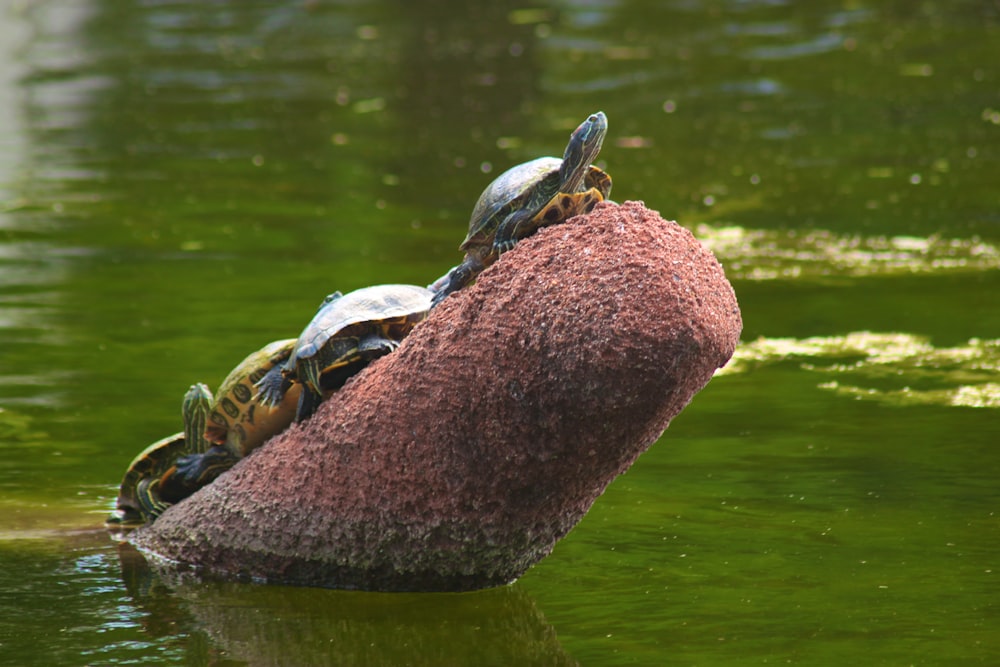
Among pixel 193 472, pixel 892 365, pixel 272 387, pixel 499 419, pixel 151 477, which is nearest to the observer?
pixel 499 419

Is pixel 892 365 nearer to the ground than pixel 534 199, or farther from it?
nearer to the ground

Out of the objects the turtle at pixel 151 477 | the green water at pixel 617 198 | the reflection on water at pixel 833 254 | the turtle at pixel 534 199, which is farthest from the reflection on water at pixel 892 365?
the turtle at pixel 151 477

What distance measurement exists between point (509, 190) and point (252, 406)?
114cm

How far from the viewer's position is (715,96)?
51.0ft

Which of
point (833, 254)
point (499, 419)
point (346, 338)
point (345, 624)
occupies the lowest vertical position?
point (833, 254)

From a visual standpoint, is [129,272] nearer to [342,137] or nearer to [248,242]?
[248,242]

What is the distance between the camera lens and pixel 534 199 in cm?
455

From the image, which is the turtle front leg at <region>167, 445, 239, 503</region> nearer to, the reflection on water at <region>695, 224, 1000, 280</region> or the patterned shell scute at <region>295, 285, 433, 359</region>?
the patterned shell scute at <region>295, 285, 433, 359</region>

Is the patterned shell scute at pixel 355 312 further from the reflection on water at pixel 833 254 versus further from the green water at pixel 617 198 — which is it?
the reflection on water at pixel 833 254

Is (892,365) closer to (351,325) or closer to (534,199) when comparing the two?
(534,199)

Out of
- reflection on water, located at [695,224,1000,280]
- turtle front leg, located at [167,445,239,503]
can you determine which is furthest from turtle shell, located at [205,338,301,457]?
A: reflection on water, located at [695,224,1000,280]

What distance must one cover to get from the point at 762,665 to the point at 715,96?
12036 mm

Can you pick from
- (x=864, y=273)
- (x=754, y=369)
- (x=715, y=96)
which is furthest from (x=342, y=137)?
(x=754, y=369)

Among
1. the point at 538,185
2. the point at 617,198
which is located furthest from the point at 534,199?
the point at 617,198
